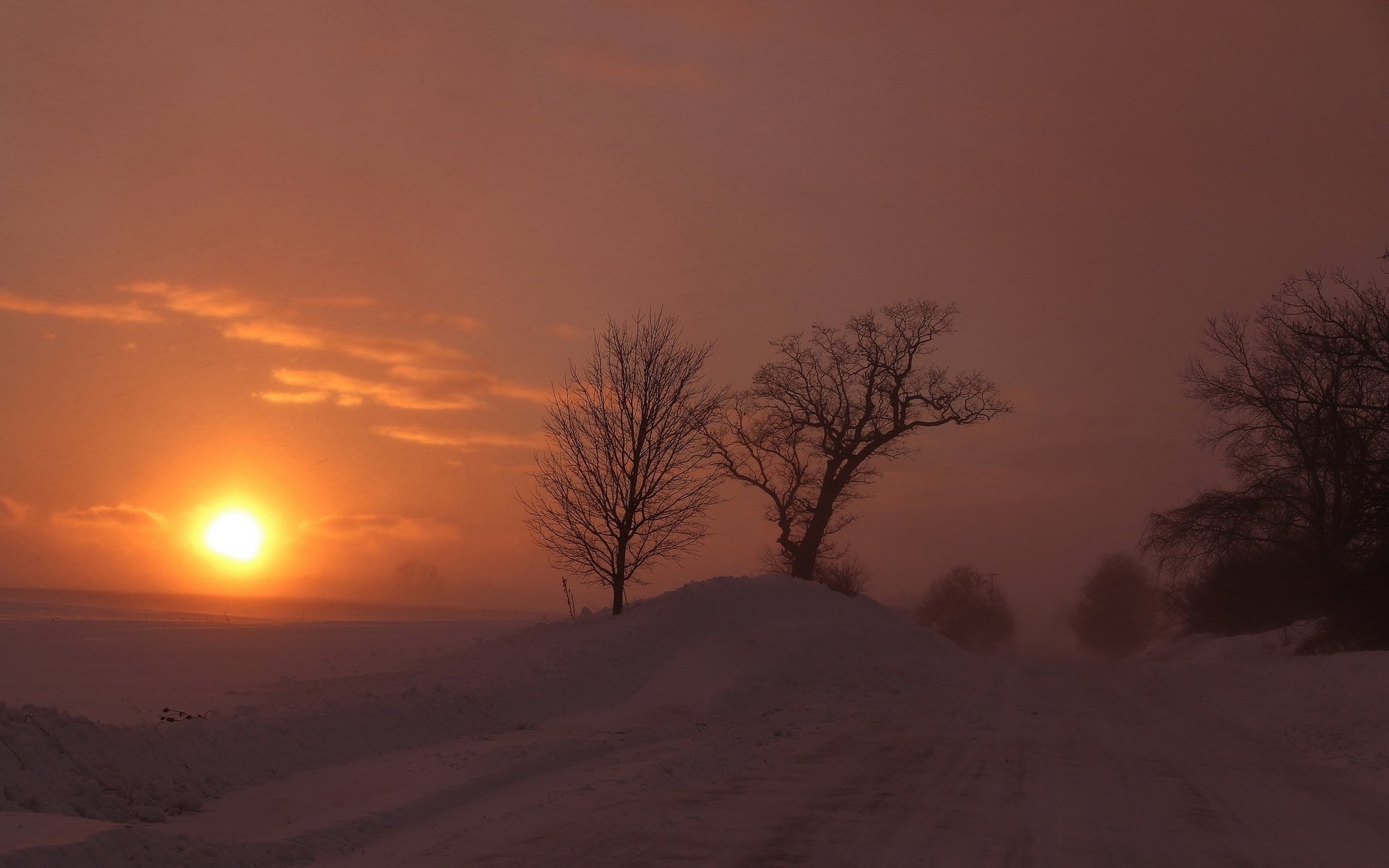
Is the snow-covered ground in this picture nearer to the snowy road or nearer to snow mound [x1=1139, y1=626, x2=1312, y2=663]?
the snowy road

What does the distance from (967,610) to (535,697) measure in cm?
9269

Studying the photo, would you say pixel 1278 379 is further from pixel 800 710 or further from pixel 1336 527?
pixel 800 710

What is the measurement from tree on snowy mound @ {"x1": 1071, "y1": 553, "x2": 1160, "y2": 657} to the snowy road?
8509 centimetres

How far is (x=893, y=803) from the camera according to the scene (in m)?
8.69

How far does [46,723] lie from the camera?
868 cm

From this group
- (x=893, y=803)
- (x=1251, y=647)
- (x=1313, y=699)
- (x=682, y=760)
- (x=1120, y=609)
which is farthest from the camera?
(x=1120, y=609)

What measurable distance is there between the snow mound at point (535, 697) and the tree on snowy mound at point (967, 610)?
76.0 meters

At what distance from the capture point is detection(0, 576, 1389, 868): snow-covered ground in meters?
7.31

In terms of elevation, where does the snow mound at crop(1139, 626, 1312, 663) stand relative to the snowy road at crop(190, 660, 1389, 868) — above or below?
above

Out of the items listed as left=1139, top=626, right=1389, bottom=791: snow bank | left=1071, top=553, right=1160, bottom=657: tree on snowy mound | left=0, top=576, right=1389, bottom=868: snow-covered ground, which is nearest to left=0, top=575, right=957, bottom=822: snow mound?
left=0, top=576, right=1389, bottom=868: snow-covered ground

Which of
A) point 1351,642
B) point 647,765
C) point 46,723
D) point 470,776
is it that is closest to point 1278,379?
point 1351,642

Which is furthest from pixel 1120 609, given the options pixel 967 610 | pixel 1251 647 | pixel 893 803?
pixel 893 803

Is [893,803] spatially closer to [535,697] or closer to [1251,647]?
[535,697]

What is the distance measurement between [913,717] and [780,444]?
22.8 metres
